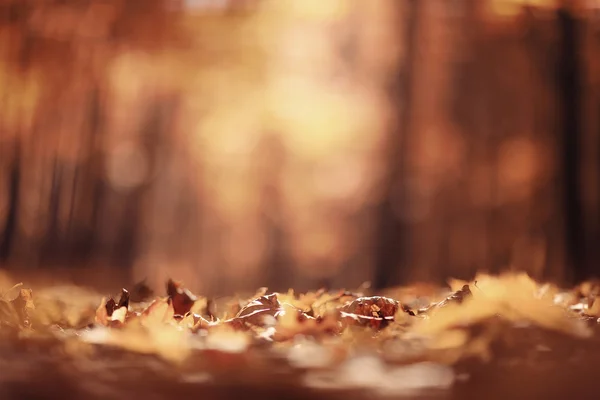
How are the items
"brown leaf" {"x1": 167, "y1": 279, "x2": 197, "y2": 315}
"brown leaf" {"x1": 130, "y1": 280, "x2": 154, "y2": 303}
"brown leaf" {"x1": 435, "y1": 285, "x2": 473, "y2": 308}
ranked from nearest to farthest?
"brown leaf" {"x1": 435, "y1": 285, "x2": 473, "y2": 308} → "brown leaf" {"x1": 167, "y1": 279, "x2": 197, "y2": 315} → "brown leaf" {"x1": 130, "y1": 280, "x2": 154, "y2": 303}

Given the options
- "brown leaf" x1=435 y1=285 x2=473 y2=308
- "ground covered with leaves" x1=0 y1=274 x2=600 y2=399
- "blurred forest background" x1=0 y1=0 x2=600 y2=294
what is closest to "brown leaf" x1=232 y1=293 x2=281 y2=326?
"ground covered with leaves" x1=0 y1=274 x2=600 y2=399

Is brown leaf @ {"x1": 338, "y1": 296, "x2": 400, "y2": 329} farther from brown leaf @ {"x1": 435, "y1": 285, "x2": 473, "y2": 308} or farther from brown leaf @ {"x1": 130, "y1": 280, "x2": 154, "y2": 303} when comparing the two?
brown leaf @ {"x1": 130, "y1": 280, "x2": 154, "y2": 303}

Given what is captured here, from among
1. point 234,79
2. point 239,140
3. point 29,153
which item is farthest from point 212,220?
point 29,153

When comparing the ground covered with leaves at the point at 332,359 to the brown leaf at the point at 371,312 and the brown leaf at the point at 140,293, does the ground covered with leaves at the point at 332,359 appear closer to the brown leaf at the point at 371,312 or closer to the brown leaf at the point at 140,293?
the brown leaf at the point at 371,312

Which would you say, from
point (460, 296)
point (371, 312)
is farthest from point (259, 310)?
point (460, 296)

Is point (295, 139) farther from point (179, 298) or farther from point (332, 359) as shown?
point (332, 359)

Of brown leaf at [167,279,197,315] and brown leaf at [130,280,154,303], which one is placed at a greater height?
brown leaf at [130,280,154,303]

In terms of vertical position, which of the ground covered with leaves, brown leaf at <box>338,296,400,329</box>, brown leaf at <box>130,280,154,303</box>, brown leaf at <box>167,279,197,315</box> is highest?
brown leaf at <box>130,280,154,303</box>

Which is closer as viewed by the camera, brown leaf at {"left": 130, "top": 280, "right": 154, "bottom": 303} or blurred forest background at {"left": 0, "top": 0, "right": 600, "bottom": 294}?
brown leaf at {"left": 130, "top": 280, "right": 154, "bottom": 303}
